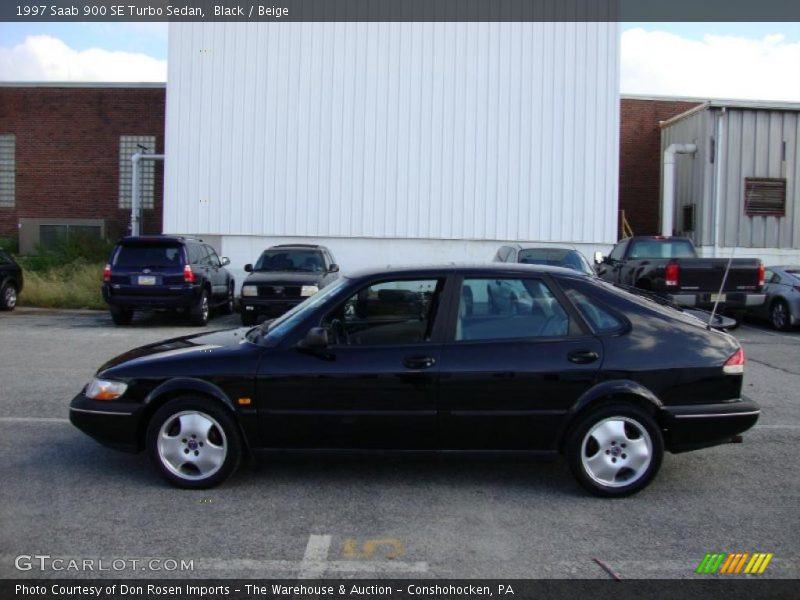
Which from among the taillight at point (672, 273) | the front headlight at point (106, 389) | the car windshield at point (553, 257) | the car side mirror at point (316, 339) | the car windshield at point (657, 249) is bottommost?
the front headlight at point (106, 389)

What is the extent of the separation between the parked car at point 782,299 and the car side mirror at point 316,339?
13218 millimetres

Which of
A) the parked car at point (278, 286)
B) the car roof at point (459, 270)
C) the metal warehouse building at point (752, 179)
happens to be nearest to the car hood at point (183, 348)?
the car roof at point (459, 270)

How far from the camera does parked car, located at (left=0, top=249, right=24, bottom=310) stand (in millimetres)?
17281

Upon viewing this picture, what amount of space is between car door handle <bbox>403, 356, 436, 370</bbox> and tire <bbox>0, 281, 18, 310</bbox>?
583 inches

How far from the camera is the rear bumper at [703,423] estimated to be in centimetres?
513

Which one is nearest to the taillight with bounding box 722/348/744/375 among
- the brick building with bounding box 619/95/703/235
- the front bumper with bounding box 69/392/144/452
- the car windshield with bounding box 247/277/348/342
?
the car windshield with bounding box 247/277/348/342

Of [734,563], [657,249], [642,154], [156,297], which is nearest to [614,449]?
[734,563]

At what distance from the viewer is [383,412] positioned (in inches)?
201

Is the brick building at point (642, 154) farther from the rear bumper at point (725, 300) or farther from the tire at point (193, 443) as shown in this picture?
the tire at point (193, 443)

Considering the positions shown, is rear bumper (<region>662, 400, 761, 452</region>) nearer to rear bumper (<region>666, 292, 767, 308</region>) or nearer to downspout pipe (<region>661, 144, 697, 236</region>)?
rear bumper (<region>666, 292, 767, 308</region>)

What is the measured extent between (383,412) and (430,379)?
0.36 metres

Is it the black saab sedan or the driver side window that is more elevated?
the driver side window

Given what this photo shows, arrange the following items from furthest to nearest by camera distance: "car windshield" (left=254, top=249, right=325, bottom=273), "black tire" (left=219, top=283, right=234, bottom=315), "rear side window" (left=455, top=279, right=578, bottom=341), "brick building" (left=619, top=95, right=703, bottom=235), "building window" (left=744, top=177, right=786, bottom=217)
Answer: "brick building" (left=619, top=95, right=703, bottom=235)
"building window" (left=744, top=177, right=786, bottom=217)
"black tire" (left=219, top=283, right=234, bottom=315)
"car windshield" (left=254, top=249, right=325, bottom=273)
"rear side window" (left=455, top=279, right=578, bottom=341)

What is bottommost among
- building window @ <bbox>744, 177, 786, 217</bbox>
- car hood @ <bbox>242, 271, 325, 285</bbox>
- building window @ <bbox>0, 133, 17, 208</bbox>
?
car hood @ <bbox>242, 271, 325, 285</bbox>
